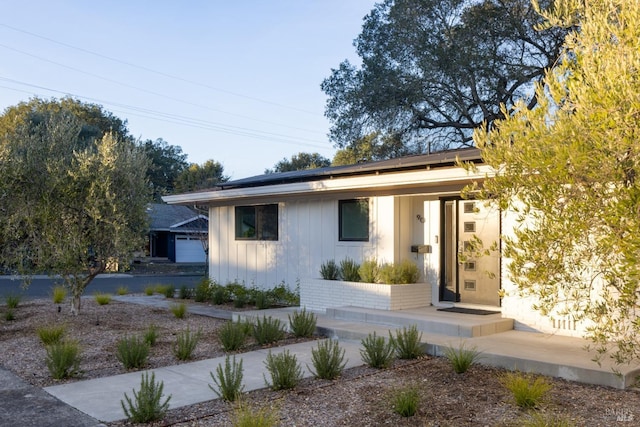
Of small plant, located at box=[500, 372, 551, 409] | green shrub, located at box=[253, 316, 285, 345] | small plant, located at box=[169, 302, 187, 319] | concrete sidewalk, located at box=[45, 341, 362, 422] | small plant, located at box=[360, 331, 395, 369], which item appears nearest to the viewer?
small plant, located at box=[500, 372, 551, 409]

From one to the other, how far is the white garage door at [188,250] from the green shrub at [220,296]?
2443 cm

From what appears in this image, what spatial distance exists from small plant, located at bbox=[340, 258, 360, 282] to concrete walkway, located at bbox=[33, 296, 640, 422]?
1.84 metres

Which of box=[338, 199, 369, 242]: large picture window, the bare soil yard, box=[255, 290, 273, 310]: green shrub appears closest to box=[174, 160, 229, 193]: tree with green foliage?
box=[255, 290, 273, 310]: green shrub

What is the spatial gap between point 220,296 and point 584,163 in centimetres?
1055

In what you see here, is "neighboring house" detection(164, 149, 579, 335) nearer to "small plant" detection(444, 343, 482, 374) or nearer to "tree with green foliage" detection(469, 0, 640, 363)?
"small plant" detection(444, 343, 482, 374)

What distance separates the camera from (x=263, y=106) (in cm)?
3350

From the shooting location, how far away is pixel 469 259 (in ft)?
30.8

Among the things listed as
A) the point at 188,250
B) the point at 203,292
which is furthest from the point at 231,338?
the point at 188,250

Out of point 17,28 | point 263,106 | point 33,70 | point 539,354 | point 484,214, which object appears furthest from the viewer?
point 263,106

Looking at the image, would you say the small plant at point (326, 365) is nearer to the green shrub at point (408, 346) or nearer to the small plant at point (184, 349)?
the green shrub at point (408, 346)

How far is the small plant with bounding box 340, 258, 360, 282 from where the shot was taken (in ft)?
35.0

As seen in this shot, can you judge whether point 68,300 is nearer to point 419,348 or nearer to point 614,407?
point 419,348

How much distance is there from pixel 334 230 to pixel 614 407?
6.99m

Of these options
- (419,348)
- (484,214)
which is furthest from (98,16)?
(419,348)
